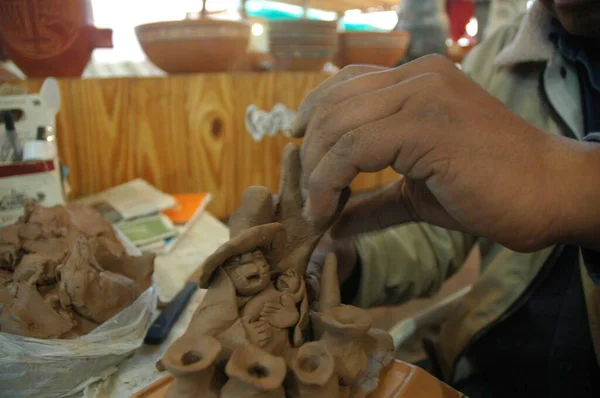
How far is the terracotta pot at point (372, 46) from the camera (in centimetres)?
162

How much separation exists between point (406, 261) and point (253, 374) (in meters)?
0.64

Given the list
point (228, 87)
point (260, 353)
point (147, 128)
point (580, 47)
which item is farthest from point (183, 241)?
point (580, 47)

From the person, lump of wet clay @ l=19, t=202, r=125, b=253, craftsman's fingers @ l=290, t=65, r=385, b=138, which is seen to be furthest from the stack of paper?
craftsman's fingers @ l=290, t=65, r=385, b=138

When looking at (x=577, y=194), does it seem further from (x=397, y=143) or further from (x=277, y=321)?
(x=277, y=321)

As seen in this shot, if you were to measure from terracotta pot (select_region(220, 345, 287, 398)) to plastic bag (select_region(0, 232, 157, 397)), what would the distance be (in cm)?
27

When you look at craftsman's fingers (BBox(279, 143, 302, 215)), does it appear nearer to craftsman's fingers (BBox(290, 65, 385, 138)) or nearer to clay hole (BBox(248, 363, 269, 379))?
craftsman's fingers (BBox(290, 65, 385, 138))

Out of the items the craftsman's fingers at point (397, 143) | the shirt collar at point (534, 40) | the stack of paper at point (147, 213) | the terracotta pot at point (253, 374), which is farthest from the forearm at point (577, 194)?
the stack of paper at point (147, 213)

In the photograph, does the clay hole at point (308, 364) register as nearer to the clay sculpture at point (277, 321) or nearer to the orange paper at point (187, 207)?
the clay sculpture at point (277, 321)

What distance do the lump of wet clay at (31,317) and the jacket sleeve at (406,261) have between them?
554 millimetres

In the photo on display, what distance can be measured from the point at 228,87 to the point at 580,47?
92cm

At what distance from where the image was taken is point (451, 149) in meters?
0.57

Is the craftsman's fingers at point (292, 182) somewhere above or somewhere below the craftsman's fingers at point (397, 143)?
below

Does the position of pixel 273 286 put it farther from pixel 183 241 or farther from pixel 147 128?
pixel 147 128

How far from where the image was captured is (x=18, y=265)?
75cm
